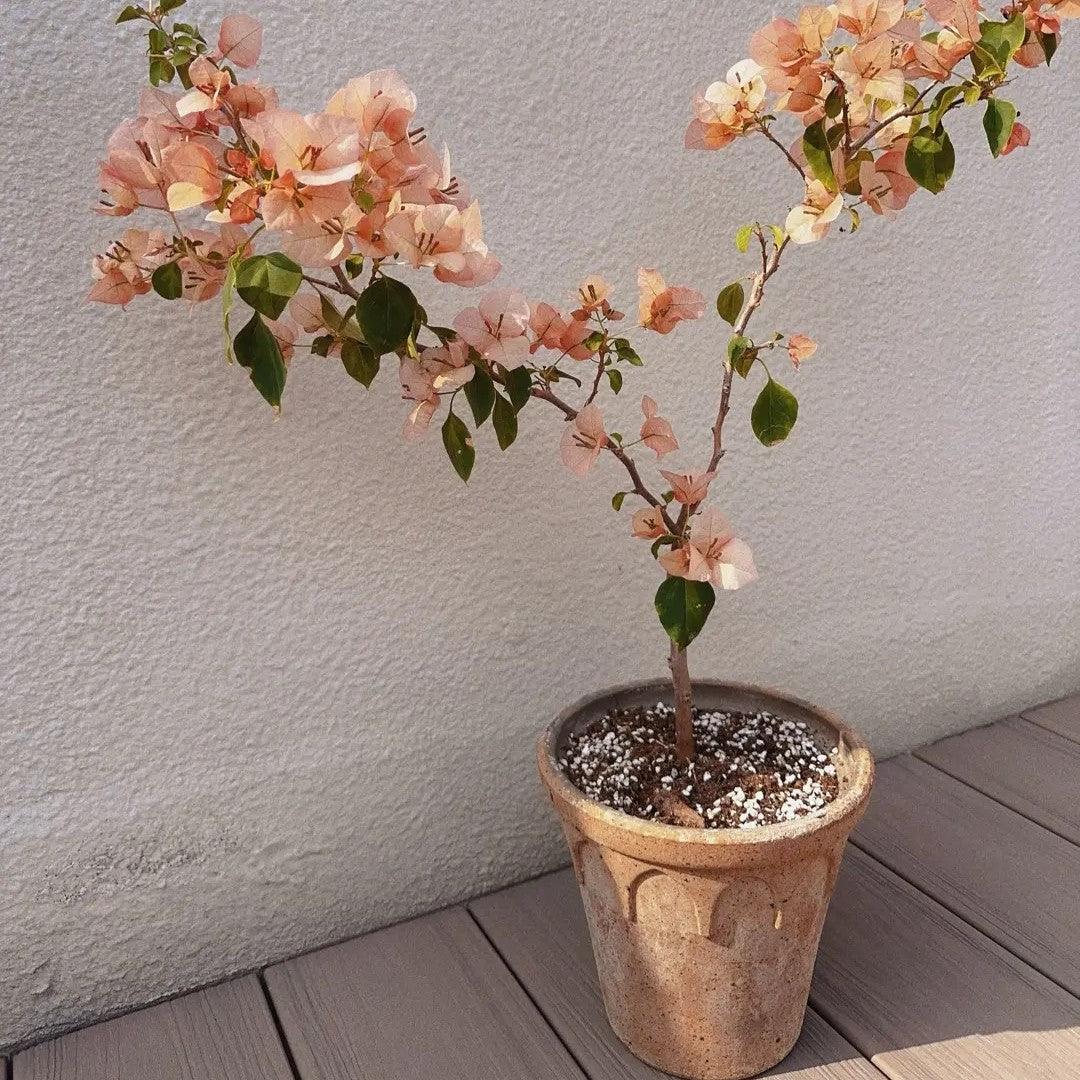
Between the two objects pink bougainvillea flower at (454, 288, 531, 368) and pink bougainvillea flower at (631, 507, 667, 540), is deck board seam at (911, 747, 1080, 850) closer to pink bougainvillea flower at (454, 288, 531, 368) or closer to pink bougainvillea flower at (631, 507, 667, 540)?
pink bougainvillea flower at (631, 507, 667, 540)

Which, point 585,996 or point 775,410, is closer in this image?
point 775,410

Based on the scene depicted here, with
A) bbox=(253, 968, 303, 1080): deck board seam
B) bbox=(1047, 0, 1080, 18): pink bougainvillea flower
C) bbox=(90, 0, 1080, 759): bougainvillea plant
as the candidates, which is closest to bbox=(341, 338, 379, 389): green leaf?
bbox=(90, 0, 1080, 759): bougainvillea plant

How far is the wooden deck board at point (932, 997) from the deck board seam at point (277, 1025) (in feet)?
1.68

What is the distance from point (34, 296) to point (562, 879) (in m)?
0.85

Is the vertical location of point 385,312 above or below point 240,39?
below

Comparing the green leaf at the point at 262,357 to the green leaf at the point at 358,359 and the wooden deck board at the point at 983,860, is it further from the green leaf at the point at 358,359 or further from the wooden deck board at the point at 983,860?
the wooden deck board at the point at 983,860

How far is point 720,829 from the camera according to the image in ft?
2.67

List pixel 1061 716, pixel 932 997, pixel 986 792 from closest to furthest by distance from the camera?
pixel 932 997, pixel 986 792, pixel 1061 716

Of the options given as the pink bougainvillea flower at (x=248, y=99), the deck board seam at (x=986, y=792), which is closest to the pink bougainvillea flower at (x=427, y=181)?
the pink bougainvillea flower at (x=248, y=99)

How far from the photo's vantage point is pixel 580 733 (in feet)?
3.24

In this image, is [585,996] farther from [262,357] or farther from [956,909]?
[262,357]

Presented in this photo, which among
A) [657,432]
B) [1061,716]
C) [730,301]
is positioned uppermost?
[730,301]

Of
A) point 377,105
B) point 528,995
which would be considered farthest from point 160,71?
point 528,995

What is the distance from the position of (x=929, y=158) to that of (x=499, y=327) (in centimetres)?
33
